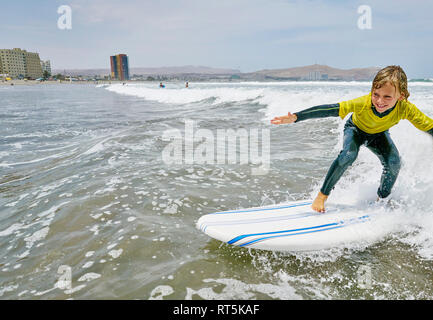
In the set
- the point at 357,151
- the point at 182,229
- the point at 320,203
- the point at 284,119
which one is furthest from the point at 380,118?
the point at 182,229

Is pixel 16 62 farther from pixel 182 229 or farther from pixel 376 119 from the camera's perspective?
pixel 376 119

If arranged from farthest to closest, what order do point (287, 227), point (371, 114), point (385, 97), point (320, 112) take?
1. point (320, 112)
2. point (371, 114)
3. point (287, 227)
4. point (385, 97)

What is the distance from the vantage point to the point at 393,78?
3229 mm

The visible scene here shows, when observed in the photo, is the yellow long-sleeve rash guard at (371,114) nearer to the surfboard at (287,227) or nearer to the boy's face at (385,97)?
the boy's face at (385,97)

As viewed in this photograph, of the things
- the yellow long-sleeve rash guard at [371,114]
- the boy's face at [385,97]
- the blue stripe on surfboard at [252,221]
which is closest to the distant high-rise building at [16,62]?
the blue stripe on surfboard at [252,221]

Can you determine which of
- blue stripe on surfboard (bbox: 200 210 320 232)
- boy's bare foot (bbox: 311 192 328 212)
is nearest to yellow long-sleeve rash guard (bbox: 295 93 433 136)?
boy's bare foot (bbox: 311 192 328 212)

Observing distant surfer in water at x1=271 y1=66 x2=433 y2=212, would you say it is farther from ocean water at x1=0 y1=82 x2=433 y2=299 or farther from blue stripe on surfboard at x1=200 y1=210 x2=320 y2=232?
ocean water at x1=0 y1=82 x2=433 y2=299

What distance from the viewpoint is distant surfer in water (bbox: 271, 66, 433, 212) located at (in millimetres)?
3318

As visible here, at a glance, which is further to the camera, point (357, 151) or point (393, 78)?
point (357, 151)

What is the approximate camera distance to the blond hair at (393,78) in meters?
3.23

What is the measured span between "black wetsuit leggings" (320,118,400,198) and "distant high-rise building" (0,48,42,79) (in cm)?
22621

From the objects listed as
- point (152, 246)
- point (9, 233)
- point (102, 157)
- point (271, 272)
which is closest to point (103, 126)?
point (102, 157)

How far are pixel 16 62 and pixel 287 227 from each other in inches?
9318

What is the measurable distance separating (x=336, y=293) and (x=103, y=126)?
1312 centimetres
